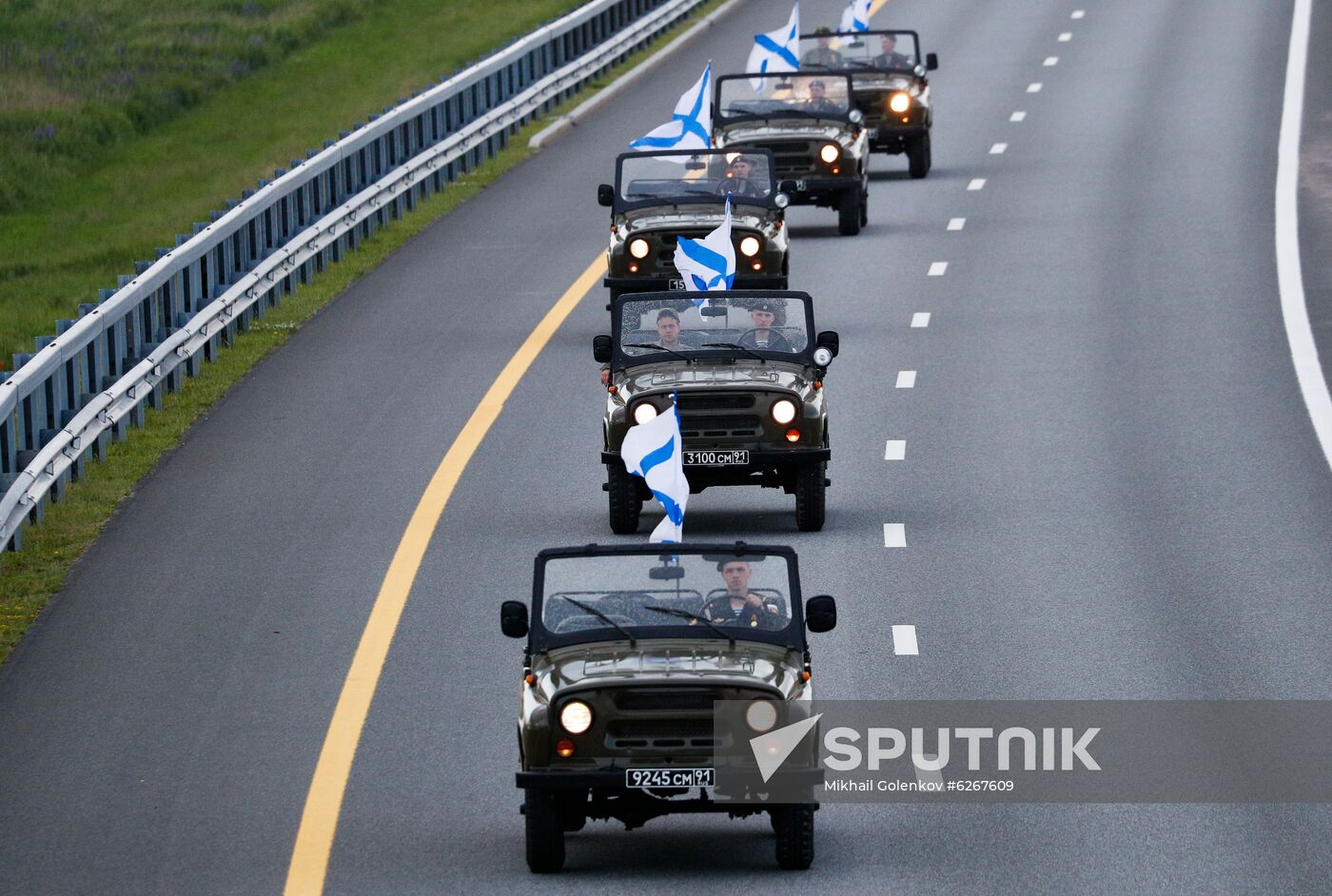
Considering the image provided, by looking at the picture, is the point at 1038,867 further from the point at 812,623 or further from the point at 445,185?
the point at 445,185

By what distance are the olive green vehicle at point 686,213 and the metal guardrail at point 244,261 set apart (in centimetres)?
349

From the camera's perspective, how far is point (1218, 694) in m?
14.9

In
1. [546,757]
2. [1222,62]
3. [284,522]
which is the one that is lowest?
[1222,62]

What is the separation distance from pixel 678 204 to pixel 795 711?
49.6 feet

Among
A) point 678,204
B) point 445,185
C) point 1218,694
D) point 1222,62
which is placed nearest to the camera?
point 1218,694

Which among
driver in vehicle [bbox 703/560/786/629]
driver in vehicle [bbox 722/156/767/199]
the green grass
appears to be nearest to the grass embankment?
the green grass

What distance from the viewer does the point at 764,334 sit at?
1956cm

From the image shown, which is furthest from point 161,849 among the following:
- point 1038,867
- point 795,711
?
point 1038,867

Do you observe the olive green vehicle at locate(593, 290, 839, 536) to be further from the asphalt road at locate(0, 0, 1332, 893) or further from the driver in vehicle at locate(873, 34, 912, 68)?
the driver in vehicle at locate(873, 34, 912, 68)

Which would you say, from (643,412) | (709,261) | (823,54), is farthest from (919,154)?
(643,412)

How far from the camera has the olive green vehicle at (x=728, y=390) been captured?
18625 mm

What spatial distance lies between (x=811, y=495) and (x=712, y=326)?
1691 millimetres

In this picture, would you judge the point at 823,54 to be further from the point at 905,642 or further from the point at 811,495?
the point at 905,642

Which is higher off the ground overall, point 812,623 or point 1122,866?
point 812,623
